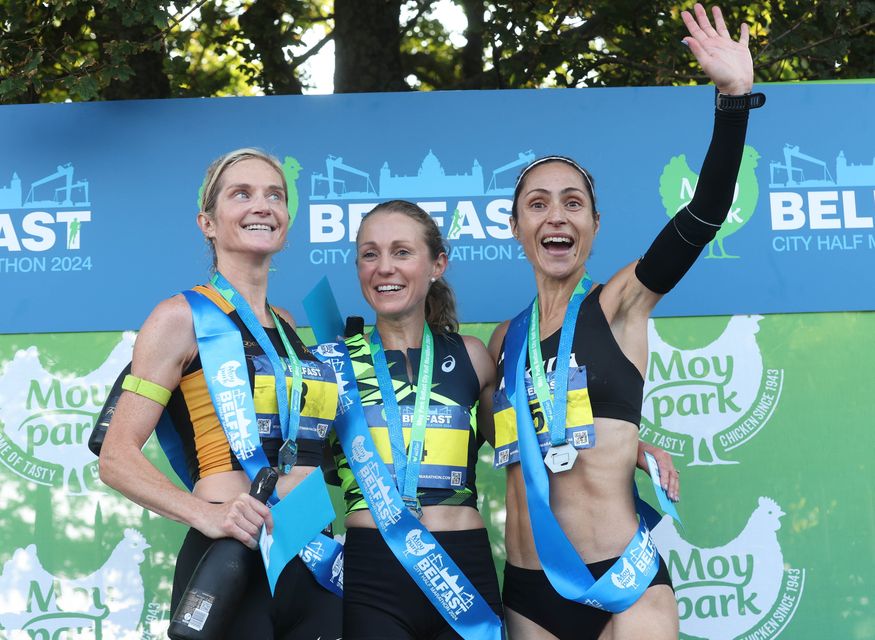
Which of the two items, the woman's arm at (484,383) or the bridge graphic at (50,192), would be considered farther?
the bridge graphic at (50,192)

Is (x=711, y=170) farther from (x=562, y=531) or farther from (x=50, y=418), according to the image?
(x=50, y=418)

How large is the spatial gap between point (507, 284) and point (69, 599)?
207cm

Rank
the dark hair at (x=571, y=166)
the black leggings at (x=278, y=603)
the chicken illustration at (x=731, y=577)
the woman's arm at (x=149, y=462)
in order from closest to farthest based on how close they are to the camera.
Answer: the woman's arm at (x=149, y=462), the black leggings at (x=278, y=603), the dark hair at (x=571, y=166), the chicken illustration at (x=731, y=577)

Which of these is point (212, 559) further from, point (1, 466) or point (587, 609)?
point (1, 466)

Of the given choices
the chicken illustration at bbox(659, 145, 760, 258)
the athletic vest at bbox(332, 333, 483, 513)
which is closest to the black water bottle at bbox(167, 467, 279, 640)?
the athletic vest at bbox(332, 333, 483, 513)

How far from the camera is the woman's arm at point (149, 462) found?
2.45m

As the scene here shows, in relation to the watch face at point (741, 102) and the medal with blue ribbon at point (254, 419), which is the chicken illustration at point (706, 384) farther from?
the medal with blue ribbon at point (254, 419)

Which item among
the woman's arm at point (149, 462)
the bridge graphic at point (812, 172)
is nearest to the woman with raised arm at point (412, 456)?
the woman's arm at point (149, 462)

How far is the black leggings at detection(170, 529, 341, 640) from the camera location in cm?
256

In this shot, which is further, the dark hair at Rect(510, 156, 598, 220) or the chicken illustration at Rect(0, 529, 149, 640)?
the chicken illustration at Rect(0, 529, 149, 640)

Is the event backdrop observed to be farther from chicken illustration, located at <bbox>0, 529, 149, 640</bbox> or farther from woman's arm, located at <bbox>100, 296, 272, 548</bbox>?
woman's arm, located at <bbox>100, 296, 272, 548</bbox>

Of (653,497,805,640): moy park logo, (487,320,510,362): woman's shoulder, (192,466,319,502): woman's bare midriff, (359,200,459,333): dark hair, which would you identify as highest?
(359,200,459,333): dark hair

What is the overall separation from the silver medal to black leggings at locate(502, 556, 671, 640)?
0.28 meters

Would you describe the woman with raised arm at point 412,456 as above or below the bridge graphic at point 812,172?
below
